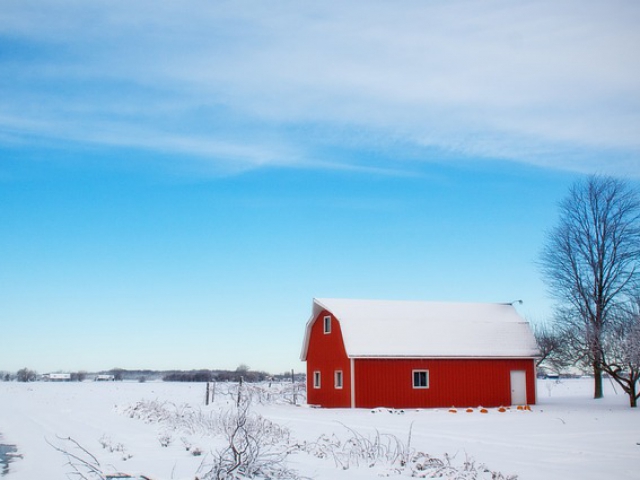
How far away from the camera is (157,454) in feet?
43.9

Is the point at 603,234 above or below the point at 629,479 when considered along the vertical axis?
above

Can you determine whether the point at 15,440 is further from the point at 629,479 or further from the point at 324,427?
the point at 629,479

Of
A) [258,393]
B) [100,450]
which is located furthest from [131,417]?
[258,393]

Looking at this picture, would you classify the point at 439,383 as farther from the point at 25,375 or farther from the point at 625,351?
the point at 25,375

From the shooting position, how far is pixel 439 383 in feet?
107

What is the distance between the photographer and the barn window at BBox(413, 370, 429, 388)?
32.4 metres

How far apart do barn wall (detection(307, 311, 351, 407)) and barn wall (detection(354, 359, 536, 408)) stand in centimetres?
110

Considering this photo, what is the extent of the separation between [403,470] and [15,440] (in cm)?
1088

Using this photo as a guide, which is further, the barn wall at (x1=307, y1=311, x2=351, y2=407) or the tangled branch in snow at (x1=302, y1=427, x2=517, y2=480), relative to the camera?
the barn wall at (x1=307, y1=311, x2=351, y2=407)

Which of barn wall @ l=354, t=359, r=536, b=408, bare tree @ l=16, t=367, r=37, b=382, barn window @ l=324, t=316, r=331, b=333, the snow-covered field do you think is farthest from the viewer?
bare tree @ l=16, t=367, r=37, b=382

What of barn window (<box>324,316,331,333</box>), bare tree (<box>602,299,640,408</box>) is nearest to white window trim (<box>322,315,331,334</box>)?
barn window (<box>324,316,331,333</box>)

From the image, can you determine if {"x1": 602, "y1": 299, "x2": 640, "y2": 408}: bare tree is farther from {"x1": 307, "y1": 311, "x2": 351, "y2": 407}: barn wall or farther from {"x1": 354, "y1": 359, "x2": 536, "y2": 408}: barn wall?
{"x1": 307, "y1": 311, "x2": 351, "y2": 407}: barn wall

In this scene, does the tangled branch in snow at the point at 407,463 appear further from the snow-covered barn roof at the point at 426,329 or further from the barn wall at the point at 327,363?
the barn wall at the point at 327,363

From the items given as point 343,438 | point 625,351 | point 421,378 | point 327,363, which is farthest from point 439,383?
point 343,438
